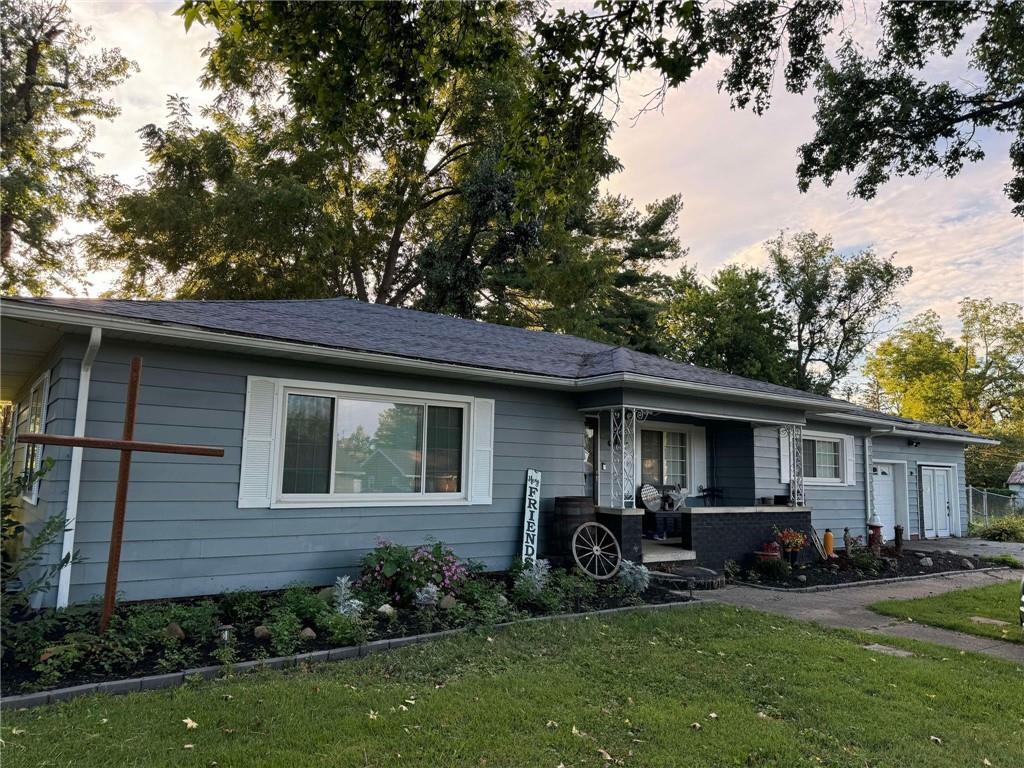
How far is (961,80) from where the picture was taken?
24.2ft

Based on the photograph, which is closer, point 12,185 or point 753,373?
point 12,185

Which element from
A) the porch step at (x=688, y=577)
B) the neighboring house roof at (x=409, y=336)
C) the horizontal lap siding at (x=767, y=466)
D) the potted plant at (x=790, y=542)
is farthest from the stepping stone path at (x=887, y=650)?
the horizontal lap siding at (x=767, y=466)

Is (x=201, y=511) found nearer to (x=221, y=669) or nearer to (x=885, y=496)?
(x=221, y=669)

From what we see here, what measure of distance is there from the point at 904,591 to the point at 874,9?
758 centimetres

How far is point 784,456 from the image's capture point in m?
11.4

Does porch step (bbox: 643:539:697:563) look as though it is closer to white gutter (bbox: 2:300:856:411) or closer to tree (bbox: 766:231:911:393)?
white gutter (bbox: 2:300:856:411)

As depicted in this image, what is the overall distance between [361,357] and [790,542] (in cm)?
756

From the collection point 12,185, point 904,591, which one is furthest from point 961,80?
point 12,185

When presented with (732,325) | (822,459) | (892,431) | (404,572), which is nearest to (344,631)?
(404,572)

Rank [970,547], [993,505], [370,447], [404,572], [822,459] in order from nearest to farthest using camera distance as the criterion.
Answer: [404,572] < [370,447] < [822,459] < [970,547] < [993,505]

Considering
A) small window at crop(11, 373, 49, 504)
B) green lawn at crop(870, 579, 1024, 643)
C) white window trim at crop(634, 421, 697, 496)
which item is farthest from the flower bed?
white window trim at crop(634, 421, 697, 496)

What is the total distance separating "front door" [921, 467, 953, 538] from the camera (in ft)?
52.3

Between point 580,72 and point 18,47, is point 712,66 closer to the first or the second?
point 580,72

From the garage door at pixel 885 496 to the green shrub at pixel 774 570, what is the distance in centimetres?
677
